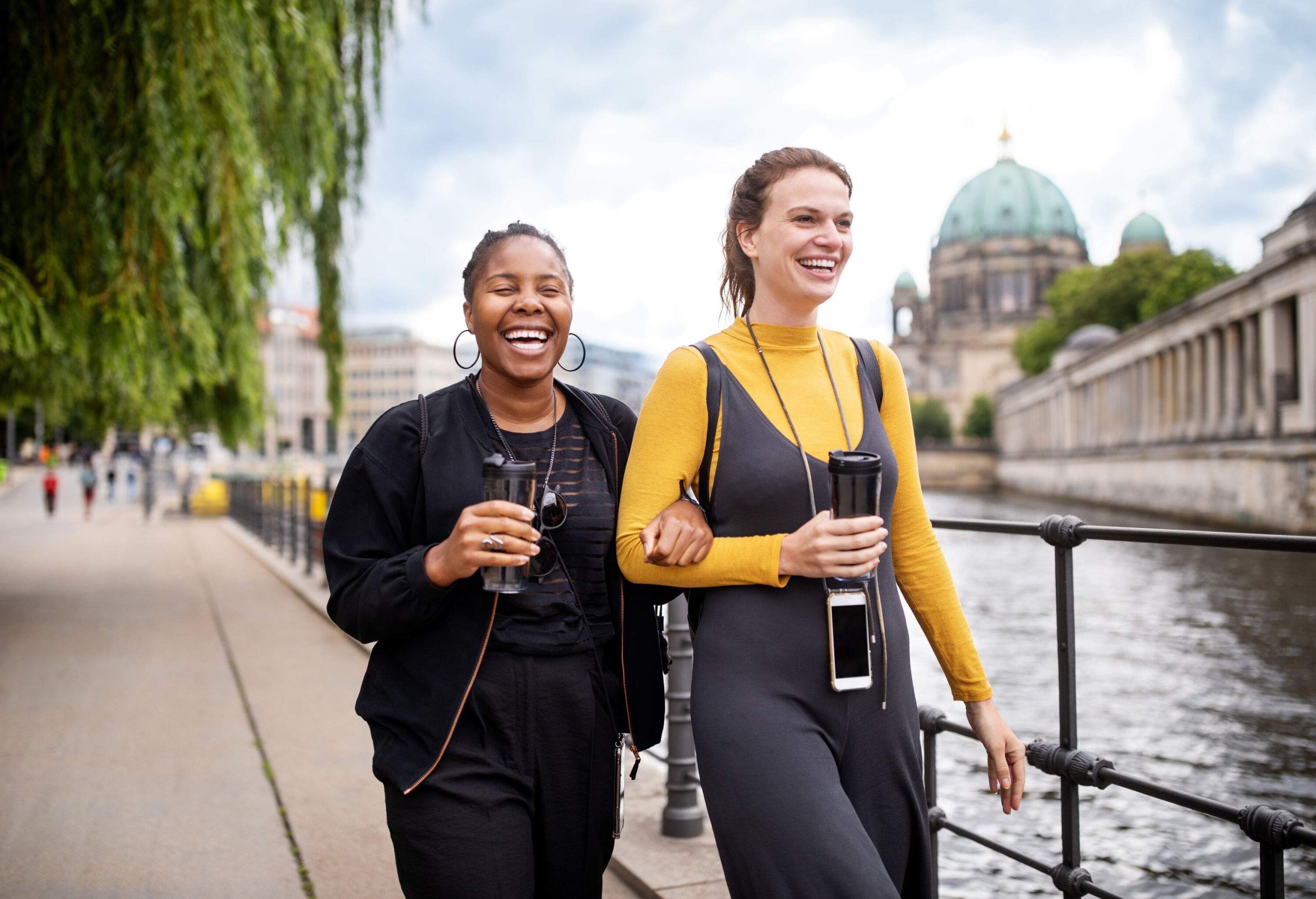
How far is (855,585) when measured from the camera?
87.7 inches

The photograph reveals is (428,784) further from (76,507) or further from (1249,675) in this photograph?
(76,507)

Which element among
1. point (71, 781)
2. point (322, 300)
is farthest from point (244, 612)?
point (71, 781)

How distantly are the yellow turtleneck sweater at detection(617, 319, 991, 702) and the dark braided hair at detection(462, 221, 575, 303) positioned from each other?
0.38 metres

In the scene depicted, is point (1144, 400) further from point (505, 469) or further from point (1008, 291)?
point (1008, 291)

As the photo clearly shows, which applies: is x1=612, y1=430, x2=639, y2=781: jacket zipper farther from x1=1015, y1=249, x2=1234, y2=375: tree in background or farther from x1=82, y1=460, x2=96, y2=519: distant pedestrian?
x1=1015, y1=249, x2=1234, y2=375: tree in background

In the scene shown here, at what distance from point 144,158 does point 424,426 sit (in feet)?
14.7

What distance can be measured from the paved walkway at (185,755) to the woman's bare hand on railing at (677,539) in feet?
7.96

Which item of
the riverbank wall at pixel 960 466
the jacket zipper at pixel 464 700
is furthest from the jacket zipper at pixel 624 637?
the riverbank wall at pixel 960 466

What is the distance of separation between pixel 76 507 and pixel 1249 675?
39.0 metres

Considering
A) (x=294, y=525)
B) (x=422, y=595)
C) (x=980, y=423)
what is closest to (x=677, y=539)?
(x=422, y=595)

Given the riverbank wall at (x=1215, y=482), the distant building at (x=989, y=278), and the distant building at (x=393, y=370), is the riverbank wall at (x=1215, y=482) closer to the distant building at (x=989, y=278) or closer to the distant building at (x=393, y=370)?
the distant building at (x=989, y=278)

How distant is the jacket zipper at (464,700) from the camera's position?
91.5 inches

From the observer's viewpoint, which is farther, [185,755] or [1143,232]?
[1143,232]

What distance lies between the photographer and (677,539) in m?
2.22
